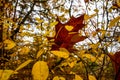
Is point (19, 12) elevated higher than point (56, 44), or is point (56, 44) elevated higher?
point (56, 44)

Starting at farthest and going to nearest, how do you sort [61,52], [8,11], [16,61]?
[8,11]
[16,61]
[61,52]

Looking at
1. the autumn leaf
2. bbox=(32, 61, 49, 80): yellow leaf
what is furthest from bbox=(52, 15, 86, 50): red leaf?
bbox=(32, 61, 49, 80): yellow leaf

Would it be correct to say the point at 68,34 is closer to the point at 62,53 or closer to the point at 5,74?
the point at 62,53

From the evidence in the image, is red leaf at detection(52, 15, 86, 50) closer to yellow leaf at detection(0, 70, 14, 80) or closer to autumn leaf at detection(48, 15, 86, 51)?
autumn leaf at detection(48, 15, 86, 51)

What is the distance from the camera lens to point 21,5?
4883 mm

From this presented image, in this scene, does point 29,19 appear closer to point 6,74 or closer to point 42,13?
point 42,13

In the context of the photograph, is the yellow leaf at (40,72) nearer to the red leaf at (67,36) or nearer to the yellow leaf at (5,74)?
the yellow leaf at (5,74)

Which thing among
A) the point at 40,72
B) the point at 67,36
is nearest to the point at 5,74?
the point at 40,72

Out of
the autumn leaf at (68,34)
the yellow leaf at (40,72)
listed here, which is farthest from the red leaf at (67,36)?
the yellow leaf at (40,72)

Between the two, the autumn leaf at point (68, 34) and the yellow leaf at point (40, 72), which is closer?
the yellow leaf at point (40, 72)

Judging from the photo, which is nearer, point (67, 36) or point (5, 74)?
point (5, 74)

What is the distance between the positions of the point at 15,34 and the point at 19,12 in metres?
0.60

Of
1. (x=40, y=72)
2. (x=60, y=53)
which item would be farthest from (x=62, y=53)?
(x=40, y=72)

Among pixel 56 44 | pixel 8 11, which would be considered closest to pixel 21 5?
pixel 8 11
